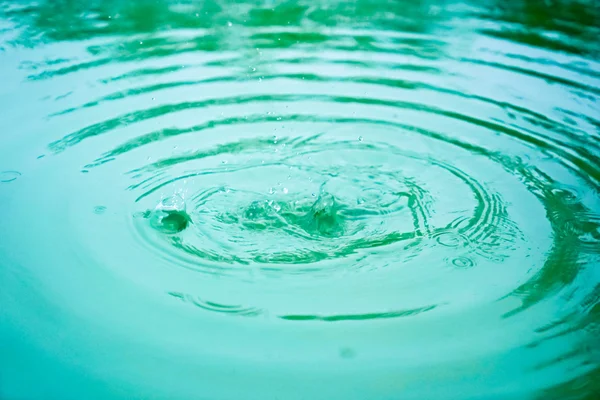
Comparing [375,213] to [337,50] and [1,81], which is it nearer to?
[337,50]

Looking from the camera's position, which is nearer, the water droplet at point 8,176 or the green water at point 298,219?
the green water at point 298,219

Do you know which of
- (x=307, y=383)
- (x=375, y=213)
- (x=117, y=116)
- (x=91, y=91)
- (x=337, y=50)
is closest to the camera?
(x=307, y=383)

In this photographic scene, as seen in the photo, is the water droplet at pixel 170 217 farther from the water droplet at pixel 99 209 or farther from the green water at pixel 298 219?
the water droplet at pixel 99 209

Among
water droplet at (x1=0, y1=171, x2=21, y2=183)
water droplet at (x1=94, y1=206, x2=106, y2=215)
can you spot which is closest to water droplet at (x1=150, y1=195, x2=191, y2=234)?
water droplet at (x1=94, y1=206, x2=106, y2=215)

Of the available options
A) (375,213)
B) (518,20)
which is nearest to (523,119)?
(375,213)

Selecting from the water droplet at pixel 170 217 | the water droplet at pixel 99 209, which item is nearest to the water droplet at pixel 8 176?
the water droplet at pixel 99 209

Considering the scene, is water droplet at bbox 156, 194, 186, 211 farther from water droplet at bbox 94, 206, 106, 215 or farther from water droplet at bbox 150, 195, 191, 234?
water droplet at bbox 94, 206, 106, 215
